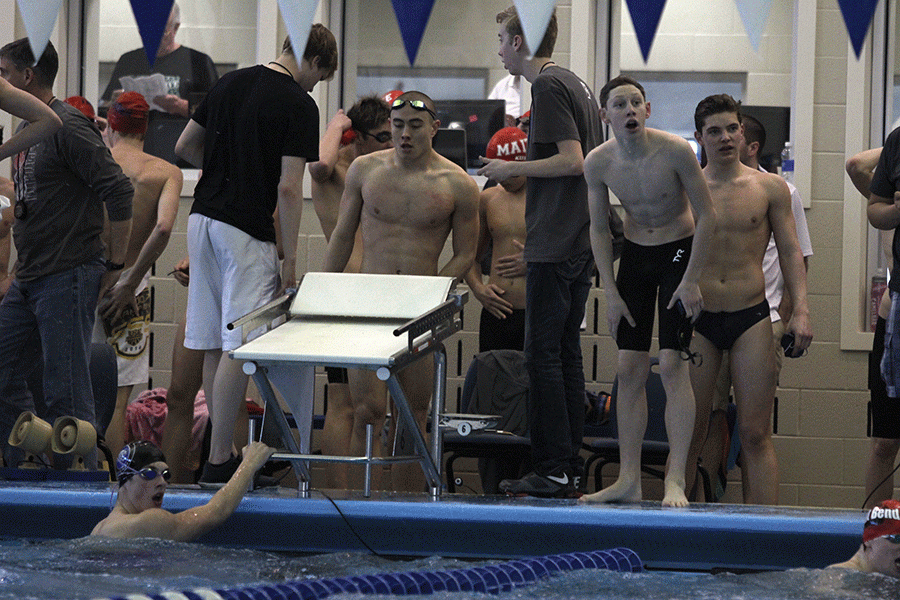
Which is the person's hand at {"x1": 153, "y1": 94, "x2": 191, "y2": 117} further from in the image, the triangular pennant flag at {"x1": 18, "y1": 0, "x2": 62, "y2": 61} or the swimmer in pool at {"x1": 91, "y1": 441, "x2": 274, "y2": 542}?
the triangular pennant flag at {"x1": 18, "y1": 0, "x2": 62, "y2": 61}

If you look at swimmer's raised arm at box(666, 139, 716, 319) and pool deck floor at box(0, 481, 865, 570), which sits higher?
swimmer's raised arm at box(666, 139, 716, 319)

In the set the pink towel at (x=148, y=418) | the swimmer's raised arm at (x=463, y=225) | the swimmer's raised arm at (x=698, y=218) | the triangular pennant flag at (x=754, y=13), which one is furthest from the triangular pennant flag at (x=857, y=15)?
the pink towel at (x=148, y=418)

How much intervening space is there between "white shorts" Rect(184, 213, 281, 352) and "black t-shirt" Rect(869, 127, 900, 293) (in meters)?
2.28

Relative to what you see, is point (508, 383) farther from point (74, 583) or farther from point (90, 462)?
point (74, 583)

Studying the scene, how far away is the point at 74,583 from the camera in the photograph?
3391mm

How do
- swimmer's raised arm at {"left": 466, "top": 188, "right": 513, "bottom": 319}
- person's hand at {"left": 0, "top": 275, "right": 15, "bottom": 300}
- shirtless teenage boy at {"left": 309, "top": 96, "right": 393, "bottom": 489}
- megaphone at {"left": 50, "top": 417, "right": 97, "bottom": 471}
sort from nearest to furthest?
1. megaphone at {"left": 50, "top": 417, "right": 97, "bottom": 471}
2. shirtless teenage boy at {"left": 309, "top": 96, "right": 393, "bottom": 489}
3. person's hand at {"left": 0, "top": 275, "right": 15, "bottom": 300}
4. swimmer's raised arm at {"left": 466, "top": 188, "right": 513, "bottom": 319}

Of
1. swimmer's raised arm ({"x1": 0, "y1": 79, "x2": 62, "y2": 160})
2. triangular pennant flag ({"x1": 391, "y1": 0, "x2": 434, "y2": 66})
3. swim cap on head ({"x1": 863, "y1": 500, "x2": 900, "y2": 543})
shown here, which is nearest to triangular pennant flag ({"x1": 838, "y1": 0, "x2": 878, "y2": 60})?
triangular pennant flag ({"x1": 391, "y1": 0, "x2": 434, "y2": 66})

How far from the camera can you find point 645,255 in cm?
402

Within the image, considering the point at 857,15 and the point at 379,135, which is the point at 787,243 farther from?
the point at 379,135

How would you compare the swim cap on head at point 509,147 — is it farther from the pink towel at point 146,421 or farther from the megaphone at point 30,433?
the megaphone at point 30,433

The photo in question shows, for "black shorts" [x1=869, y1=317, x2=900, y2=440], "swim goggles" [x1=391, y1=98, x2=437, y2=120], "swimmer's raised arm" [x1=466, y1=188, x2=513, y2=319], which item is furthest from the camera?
"swimmer's raised arm" [x1=466, y1=188, x2=513, y2=319]

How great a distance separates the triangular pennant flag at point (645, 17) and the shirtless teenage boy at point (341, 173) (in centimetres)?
265

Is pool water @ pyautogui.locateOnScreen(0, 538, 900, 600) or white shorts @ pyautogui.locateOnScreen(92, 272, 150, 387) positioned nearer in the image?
pool water @ pyautogui.locateOnScreen(0, 538, 900, 600)

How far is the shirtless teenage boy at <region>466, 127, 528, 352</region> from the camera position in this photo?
17.9 ft
